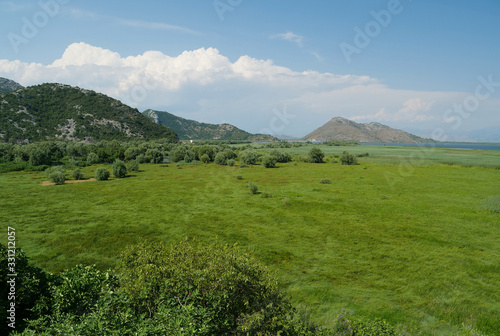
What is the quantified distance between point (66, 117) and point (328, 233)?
17920 cm

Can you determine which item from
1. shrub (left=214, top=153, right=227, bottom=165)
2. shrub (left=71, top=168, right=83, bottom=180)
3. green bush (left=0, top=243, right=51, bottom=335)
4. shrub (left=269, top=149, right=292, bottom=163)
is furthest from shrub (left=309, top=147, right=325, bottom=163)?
green bush (left=0, top=243, right=51, bottom=335)

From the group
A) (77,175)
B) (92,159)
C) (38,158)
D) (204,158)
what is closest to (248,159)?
(204,158)

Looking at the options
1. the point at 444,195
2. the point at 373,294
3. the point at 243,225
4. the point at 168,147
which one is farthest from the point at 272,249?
the point at 168,147

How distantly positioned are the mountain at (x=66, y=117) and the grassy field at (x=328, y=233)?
113191 mm

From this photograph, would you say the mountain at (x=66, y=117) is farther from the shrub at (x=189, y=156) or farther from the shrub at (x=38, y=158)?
the shrub at (x=189, y=156)

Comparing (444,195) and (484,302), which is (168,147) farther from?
(484,302)

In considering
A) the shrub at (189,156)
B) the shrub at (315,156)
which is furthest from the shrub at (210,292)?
the shrub at (189,156)

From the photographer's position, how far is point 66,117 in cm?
15538

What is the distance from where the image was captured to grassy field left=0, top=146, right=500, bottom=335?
50.4ft

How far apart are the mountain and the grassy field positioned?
113191mm

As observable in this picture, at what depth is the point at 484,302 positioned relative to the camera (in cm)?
1511

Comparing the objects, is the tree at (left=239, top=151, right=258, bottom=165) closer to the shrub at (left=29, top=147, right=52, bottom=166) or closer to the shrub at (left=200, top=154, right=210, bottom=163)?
the shrub at (left=200, top=154, right=210, bottom=163)

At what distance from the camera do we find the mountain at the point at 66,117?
136125 millimetres

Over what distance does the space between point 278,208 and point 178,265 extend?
24.9 metres
